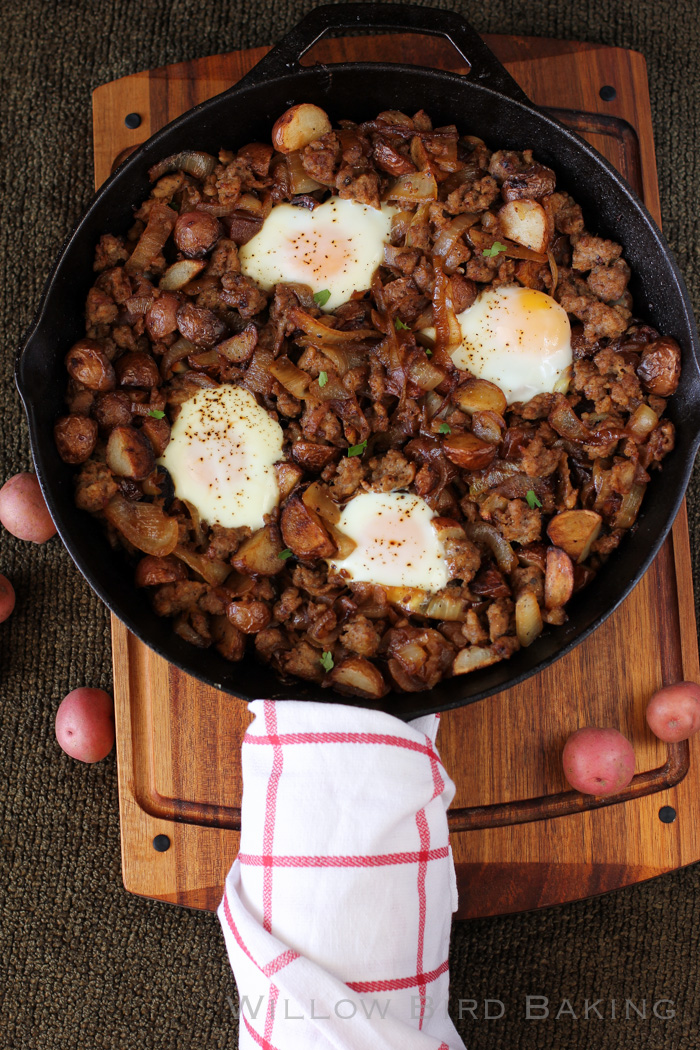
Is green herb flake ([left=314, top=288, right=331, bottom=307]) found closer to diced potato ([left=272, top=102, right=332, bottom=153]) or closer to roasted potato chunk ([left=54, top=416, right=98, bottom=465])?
diced potato ([left=272, top=102, right=332, bottom=153])

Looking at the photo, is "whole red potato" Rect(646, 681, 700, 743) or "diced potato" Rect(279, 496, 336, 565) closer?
"diced potato" Rect(279, 496, 336, 565)

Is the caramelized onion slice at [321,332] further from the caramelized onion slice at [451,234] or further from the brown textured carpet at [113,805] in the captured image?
the brown textured carpet at [113,805]

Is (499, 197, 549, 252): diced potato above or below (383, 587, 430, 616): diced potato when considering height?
above

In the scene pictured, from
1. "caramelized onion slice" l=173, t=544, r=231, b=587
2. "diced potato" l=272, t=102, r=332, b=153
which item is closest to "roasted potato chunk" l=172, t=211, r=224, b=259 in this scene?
"diced potato" l=272, t=102, r=332, b=153

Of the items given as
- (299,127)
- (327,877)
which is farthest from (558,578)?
(299,127)

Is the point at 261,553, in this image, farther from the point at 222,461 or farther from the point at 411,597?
the point at 411,597

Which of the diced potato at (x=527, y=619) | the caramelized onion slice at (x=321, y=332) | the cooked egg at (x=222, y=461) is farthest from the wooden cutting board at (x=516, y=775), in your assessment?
the caramelized onion slice at (x=321, y=332)

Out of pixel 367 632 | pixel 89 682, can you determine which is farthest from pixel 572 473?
pixel 89 682
